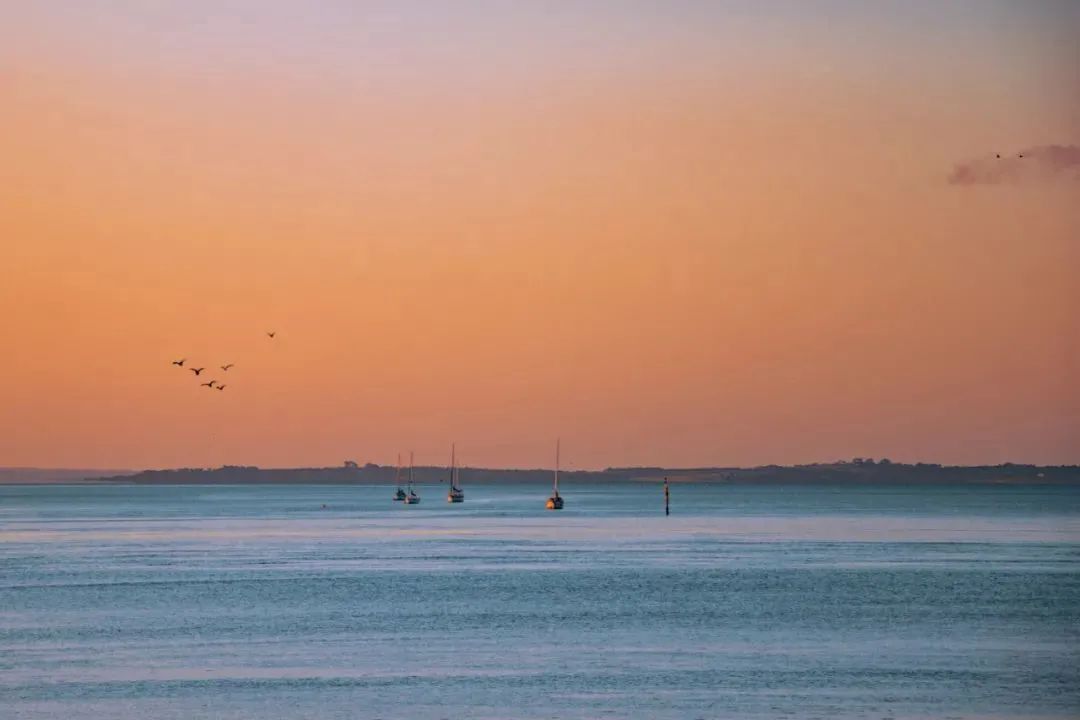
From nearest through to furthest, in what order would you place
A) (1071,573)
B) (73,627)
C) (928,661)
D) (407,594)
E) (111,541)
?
(928,661), (73,627), (407,594), (1071,573), (111,541)

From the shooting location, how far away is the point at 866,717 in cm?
4219

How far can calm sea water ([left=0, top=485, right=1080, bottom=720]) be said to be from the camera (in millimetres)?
45031

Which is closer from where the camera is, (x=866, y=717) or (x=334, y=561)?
(x=866, y=717)

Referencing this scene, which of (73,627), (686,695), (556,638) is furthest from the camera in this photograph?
(73,627)

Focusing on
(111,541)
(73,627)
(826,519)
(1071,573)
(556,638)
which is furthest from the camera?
(826,519)

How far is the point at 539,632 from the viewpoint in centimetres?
6181

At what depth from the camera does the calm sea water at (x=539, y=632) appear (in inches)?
1773

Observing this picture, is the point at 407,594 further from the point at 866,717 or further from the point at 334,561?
the point at 866,717

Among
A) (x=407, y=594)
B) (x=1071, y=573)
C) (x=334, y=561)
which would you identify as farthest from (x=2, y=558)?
(x=1071, y=573)

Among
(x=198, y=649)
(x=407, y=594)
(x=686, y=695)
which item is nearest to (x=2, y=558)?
(x=407, y=594)

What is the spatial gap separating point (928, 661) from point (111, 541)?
318 ft

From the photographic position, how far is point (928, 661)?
53312 millimetres

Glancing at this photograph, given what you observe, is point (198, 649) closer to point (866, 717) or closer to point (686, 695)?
A: point (686, 695)

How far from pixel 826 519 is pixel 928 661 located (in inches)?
5807
